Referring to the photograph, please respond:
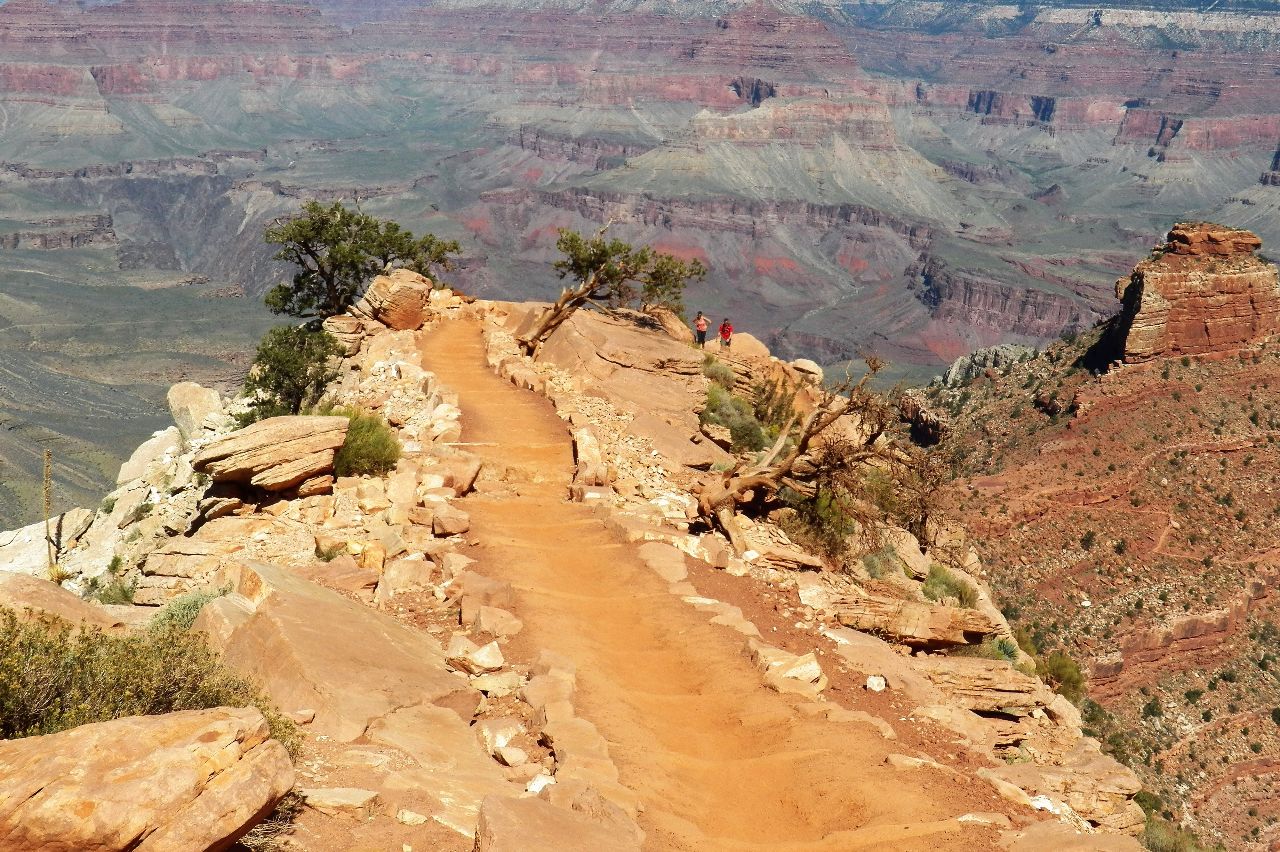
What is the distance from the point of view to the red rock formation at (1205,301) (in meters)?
63.5

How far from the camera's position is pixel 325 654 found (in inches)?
488

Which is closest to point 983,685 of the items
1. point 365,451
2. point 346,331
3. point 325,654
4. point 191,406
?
point 325,654

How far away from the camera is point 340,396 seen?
30547 mm

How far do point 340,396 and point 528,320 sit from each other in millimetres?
8820

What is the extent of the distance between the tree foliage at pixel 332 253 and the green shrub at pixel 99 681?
32.3 m

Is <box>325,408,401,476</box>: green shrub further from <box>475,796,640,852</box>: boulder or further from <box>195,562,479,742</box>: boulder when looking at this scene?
<box>475,796,640,852</box>: boulder

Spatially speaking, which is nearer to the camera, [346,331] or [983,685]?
[983,685]

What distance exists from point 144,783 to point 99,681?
237 cm

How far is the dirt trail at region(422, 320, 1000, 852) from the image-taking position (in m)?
10.9

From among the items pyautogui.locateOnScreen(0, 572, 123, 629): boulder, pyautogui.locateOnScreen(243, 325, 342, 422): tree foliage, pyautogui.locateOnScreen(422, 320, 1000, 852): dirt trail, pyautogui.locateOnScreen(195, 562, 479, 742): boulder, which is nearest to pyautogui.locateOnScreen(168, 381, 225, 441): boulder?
pyautogui.locateOnScreen(243, 325, 342, 422): tree foliage

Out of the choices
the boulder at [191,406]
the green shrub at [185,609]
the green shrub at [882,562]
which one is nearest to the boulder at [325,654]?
the green shrub at [185,609]

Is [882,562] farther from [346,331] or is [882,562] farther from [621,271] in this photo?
[346,331]

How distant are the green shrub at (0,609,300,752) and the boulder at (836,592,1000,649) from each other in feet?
31.0

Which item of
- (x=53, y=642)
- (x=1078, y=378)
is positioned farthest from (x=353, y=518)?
(x=1078, y=378)
